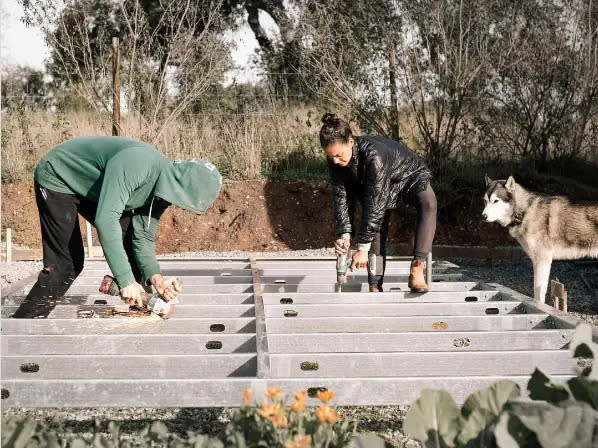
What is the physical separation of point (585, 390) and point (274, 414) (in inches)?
43.5

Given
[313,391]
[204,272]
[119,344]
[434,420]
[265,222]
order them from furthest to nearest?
[265,222], [204,272], [119,344], [313,391], [434,420]

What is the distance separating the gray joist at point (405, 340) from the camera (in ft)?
13.4

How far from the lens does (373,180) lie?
505 centimetres

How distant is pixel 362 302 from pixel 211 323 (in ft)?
4.15

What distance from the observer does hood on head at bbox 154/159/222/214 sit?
3.76 metres

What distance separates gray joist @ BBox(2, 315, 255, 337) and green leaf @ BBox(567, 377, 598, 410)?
238 cm

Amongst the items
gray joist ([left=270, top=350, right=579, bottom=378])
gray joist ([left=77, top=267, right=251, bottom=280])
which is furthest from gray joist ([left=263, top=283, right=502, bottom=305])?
gray joist ([left=270, top=350, right=579, bottom=378])

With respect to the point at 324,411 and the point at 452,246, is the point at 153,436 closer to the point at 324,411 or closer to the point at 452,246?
the point at 324,411

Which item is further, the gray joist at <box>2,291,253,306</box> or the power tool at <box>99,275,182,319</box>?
the gray joist at <box>2,291,253,306</box>

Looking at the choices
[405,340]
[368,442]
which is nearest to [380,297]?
[405,340]

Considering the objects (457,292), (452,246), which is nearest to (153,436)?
(457,292)

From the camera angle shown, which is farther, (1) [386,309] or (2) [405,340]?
(1) [386,309]

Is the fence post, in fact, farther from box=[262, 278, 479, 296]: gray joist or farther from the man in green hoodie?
the man in green hoodie

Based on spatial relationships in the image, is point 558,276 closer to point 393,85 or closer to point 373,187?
point 393,85
